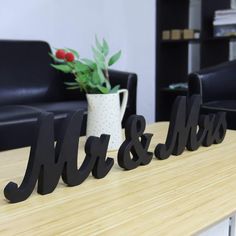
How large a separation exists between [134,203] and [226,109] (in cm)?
149

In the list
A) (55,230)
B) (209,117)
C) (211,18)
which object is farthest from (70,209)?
(211,18)

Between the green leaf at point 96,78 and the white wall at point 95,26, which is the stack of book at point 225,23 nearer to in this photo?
the white wall at point 95,26

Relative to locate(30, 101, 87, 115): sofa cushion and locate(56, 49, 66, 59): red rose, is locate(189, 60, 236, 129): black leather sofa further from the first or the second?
locate(56, 49, 66, 59): red rose

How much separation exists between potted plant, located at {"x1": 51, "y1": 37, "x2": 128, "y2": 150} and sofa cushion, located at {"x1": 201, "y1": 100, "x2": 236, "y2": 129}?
1106mm

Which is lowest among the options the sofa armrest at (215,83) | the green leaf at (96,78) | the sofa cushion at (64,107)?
the sofa cushion at (64,107)

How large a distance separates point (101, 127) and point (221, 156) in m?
0.33

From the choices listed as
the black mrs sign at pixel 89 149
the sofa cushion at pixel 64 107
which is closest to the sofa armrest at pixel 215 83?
the sofa cushion at pixel 64 107

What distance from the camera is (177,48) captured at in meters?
3.28

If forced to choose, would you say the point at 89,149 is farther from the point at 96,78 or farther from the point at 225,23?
the point at 225,23

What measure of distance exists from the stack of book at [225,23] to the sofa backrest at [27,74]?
1217 mm

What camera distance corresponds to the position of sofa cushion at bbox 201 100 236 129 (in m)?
2.04

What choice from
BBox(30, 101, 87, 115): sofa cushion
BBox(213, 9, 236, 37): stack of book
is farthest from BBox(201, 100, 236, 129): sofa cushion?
BBox(213, 9, 236, 37): stack of book

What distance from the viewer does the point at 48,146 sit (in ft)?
2.45

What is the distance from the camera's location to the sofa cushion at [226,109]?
2.04 m
